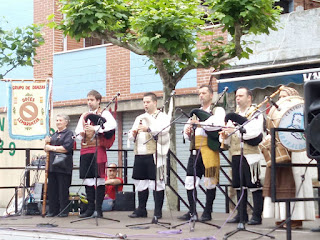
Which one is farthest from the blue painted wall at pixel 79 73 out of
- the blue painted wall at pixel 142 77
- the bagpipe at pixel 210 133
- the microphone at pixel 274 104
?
the microphone at pixel 274 104

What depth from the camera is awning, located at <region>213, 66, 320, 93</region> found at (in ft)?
40.6

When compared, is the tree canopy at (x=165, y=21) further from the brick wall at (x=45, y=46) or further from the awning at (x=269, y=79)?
the brick wall at (x=45, y=46)

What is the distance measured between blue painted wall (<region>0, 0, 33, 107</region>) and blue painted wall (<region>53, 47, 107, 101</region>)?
4.24 ft

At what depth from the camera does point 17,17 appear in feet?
65.4

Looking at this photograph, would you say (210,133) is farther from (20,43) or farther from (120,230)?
(20,43)

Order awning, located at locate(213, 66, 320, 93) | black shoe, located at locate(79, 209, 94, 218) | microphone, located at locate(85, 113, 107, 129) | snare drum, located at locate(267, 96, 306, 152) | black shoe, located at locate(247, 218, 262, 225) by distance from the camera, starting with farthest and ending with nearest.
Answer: awning, located at locate(213, 66, 320, 93), black shoe, located at locate(79, 209, 94, 218), microphone, located at locate(85, 113, 107, 129), black shoe, located at locate(247, 218, 262, 225), snare drum, located at locate(267, 96, 306, 152)

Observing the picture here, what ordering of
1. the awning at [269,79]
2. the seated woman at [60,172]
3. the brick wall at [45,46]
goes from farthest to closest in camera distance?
1. the brick wall at [45,46]
2. the awning at [269,79]
3. the seated woman at [60,172]

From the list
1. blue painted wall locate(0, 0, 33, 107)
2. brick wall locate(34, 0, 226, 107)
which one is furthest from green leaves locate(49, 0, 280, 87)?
blue painted wall locate(0, 0, 33, 107)

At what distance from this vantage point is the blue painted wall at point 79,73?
57.8 feet

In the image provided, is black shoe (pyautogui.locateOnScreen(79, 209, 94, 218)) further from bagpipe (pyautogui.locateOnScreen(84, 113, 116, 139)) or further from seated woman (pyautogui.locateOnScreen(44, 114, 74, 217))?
bagpipe (pyautogui.locateOnScreen(84, 113, 116, 139))

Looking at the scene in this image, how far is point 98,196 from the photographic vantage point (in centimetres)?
1118

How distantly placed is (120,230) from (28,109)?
13.7 ft

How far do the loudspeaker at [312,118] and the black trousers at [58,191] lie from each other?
6255 millimetres

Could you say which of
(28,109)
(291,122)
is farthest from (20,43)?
(291,122)
